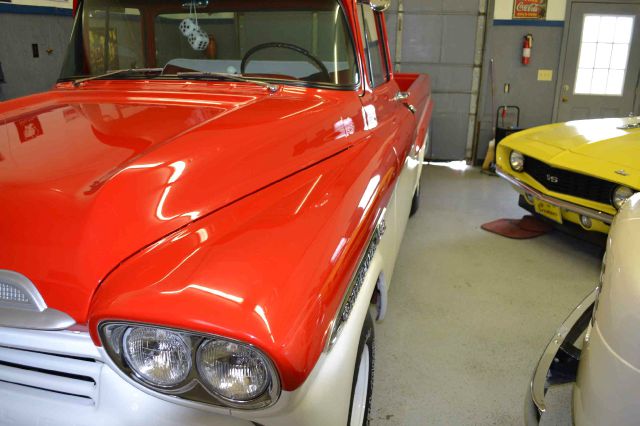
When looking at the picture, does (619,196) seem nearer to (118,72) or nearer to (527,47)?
(118,72)

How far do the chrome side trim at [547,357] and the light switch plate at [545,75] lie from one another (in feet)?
17.6

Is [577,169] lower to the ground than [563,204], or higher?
higher

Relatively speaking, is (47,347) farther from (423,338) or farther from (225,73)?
(423,338)

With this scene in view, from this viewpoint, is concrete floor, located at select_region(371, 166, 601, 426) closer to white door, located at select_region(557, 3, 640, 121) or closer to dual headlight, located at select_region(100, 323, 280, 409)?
dual headlight, located at select_region(100, 323, 280, 409)

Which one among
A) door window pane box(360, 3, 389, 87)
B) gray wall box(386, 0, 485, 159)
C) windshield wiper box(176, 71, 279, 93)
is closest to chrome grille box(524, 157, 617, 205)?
door window pane box(360, 3, 389, 87)

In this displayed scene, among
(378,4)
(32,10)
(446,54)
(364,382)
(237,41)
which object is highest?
(32,10)

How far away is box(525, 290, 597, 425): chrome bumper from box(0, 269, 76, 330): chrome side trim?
129 cm

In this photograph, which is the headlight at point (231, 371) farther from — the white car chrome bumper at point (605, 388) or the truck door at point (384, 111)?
the truck door at point (384, 111)

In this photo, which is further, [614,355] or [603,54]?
[603,54]

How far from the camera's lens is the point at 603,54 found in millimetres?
6348

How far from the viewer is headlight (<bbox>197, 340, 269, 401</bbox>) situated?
959mm

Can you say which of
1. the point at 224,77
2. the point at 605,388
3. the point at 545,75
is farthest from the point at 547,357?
the point at 545,75

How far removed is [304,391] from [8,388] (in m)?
0.74

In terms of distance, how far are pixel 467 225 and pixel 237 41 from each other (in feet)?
9.46
